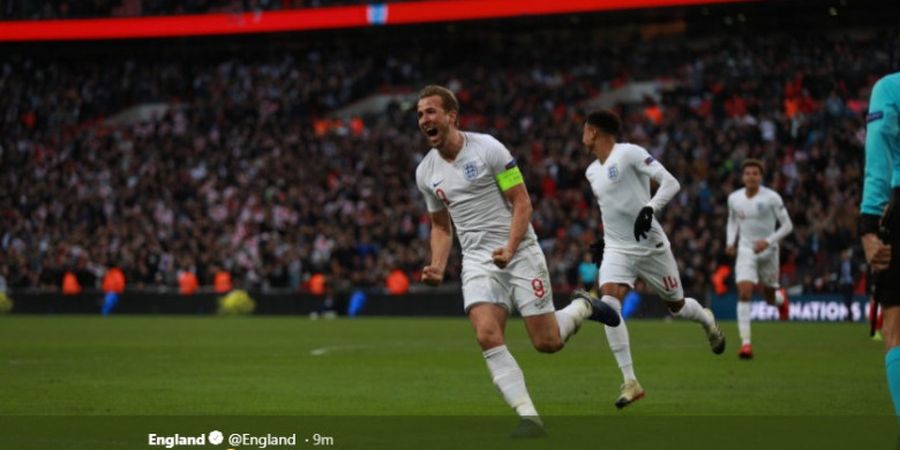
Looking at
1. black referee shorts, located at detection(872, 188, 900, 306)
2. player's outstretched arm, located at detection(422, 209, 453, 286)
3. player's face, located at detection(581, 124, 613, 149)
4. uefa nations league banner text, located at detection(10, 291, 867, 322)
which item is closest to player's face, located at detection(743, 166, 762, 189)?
player's face, located at detection(581, 124, 613, 149)

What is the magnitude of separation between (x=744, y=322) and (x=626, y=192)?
543 cm

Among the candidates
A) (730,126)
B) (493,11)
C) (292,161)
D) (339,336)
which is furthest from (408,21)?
(339,336)

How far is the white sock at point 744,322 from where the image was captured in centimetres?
1741

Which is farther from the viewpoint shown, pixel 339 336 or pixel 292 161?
pixel 292 161

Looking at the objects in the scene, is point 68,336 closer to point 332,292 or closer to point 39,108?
point 332,292

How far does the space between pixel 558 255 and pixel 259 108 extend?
16241 millimetres

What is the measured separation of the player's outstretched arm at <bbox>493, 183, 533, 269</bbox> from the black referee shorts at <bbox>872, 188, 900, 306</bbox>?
250cm

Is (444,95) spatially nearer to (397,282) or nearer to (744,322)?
(744,322)

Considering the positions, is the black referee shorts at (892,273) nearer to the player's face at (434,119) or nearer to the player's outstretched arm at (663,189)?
the player's face at (434,119)

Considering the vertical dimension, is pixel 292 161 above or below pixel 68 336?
above

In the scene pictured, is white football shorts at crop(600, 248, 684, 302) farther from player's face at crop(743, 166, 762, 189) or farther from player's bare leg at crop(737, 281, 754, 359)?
player's face at crop(743, 166, 762, 189)

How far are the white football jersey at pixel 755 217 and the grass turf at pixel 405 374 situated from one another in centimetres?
156

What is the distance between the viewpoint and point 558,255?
115ft

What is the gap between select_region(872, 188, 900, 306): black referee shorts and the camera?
7.21 meters
